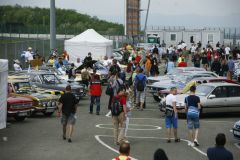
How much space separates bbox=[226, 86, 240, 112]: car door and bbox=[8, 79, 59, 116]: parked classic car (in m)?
6.34

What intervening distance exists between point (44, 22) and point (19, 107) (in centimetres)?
7920

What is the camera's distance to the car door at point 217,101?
2334cm

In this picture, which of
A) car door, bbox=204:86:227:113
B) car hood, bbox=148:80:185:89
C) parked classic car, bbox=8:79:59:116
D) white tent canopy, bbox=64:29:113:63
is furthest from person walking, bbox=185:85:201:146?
white tent canopy, bbox=64:29:113:63

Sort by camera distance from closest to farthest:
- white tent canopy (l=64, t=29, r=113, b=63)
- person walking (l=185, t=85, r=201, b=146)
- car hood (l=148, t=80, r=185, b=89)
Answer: person walking (l=185, t=85, r=201, b=146) < car hood (l=148, t=80, r=185, b=89) < white tent canopy (l=64, t=29, r=113, b=63)

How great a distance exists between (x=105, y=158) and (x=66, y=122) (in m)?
3.04

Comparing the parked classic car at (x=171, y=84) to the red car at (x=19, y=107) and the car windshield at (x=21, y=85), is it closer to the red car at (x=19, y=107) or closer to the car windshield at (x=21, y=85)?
the car windshield at (x=21, y=85)

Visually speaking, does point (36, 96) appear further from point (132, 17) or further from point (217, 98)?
point (132, 17)

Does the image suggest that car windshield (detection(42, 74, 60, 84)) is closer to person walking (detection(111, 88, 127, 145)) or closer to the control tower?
person walking (detection(111, 88, 127, 145))

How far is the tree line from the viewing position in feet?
211

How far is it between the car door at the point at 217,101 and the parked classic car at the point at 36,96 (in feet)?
18.2

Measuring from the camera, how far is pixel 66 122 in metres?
18.1

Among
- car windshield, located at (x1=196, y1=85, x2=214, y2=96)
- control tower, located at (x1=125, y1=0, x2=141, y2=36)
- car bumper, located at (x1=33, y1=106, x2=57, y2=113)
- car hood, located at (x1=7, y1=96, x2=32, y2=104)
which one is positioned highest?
control tower, located at (x1=125, y1=0, x2=141, y2=36)

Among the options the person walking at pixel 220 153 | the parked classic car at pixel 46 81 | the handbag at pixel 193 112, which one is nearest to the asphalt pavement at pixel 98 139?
the handbag at pixel 193 112

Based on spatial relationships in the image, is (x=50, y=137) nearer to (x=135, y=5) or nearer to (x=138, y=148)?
(x=138, y=148)
